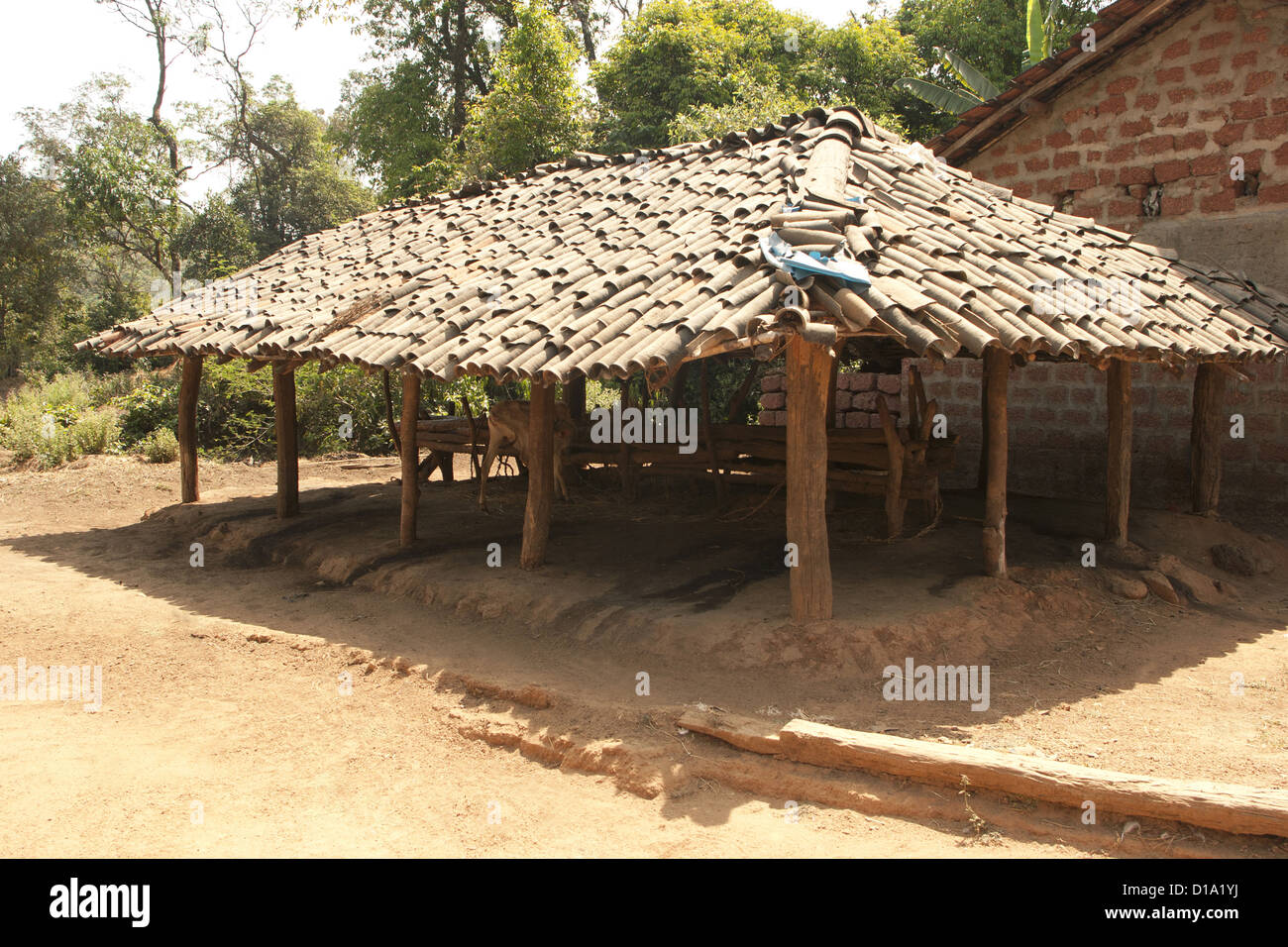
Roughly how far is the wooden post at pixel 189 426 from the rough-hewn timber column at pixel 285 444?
1685 mm

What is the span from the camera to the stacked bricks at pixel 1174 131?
33.1 ft

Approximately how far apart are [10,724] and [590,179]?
25.7 feet

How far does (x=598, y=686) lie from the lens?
256 inches

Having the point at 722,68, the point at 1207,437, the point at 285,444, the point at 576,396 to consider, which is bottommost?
the point at 285,444

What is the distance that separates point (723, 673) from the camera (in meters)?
6.58

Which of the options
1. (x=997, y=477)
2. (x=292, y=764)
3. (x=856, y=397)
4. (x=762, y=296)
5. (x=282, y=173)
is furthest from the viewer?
(x=282, y=173)

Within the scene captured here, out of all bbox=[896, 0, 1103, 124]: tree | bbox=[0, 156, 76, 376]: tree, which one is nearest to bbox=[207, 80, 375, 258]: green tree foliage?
bbox=[0, 156, 76, 376]: tree

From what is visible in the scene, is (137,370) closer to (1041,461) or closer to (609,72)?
(609,72)

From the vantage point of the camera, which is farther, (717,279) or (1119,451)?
(1119,451)

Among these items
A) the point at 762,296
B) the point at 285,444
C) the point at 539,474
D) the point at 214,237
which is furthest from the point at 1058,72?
the point at 214,237

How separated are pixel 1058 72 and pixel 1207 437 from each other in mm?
4553

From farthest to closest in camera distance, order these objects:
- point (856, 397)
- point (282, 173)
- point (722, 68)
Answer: point (282, 173) < point (722, 68) < point (856, 397)

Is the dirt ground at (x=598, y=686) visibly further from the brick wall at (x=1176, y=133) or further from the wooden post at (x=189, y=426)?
the brick wall at (x=1176, y=133)

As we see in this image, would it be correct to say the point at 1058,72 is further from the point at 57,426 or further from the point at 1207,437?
the point at 57,426
